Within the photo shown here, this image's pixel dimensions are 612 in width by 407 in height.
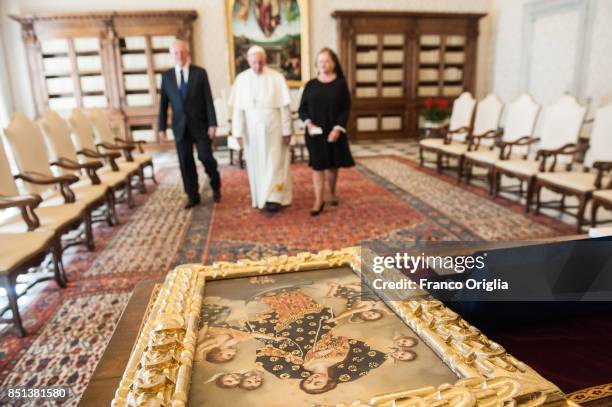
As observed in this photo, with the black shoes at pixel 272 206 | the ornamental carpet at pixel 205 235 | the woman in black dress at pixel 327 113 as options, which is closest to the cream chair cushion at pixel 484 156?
the ornamental carpet at pixel 205 235

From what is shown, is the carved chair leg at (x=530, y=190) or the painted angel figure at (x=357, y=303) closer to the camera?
the painted angel figure at (x=357, y=303)

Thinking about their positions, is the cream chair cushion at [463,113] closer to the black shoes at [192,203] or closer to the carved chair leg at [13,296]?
the black shoes at [192,203]

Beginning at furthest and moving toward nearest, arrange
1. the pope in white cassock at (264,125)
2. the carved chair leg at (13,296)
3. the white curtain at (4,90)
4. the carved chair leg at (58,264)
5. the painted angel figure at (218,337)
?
1. the white curtain at (4,90)
2. the pope in white cassock at (264,125)
3. the carved chair leg at (58,264)
4. the carved chair leg at (13,296)
5. the painted angel figure at (218,337)

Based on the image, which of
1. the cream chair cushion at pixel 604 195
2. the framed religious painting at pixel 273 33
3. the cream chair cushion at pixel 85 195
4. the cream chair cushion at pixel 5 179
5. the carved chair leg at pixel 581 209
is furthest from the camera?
the framed religious painting at pixel 273 33

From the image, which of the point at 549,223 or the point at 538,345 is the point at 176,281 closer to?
the point at 538,345

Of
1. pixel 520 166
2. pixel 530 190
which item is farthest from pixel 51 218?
pixel 520 166

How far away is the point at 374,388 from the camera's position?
0.96 meters

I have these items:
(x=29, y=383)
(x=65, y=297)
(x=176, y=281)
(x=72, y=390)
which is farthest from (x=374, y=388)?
(x=65, y=297)

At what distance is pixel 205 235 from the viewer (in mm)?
4258

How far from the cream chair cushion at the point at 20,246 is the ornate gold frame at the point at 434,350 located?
5.11 feet

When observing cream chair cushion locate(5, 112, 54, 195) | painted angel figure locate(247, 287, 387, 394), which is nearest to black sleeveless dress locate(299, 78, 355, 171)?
cream chair cushion locate(5, 112, 54, 195)

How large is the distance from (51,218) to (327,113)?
8.65 ft

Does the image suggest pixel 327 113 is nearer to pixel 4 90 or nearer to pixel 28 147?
pixel 28 147

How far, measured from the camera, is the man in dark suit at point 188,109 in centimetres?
494
